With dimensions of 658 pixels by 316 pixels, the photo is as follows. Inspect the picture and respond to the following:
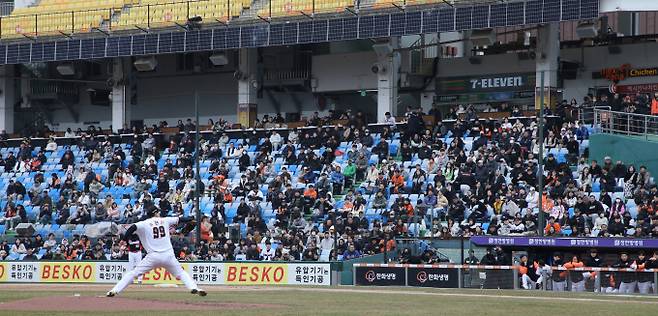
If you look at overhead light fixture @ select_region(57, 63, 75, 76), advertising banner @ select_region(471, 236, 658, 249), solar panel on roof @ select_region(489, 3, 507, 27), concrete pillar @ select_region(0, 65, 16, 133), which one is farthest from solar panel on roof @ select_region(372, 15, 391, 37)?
concrete pillar @ select_region(0, 65, 16, 133)

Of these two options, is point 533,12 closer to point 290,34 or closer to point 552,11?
point 552,11

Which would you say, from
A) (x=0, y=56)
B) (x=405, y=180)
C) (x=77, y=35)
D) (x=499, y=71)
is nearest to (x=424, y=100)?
(x=499, y=71)

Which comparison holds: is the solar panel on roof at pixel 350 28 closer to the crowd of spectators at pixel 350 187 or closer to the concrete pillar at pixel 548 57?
the crowd of spectators at pixel 350 187

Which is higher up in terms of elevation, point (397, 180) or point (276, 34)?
point (276, 34)

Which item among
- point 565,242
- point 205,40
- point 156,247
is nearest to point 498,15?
point 205,40

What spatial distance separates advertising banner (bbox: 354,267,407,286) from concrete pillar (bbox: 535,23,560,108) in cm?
1240

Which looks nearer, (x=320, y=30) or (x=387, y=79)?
(x=320, y=30)

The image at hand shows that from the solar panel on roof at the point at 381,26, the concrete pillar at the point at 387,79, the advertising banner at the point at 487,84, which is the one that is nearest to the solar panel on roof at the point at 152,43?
the concrete pillar at the point at 387,79

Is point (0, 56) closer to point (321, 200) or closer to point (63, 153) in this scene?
point (63, 153)

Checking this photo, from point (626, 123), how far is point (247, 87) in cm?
1716

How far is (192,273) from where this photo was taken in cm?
3831

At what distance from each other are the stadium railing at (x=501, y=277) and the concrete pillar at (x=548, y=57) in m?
12.5

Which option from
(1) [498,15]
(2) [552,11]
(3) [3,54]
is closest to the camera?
(2) [552,11]

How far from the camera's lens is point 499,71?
49.6 meters
